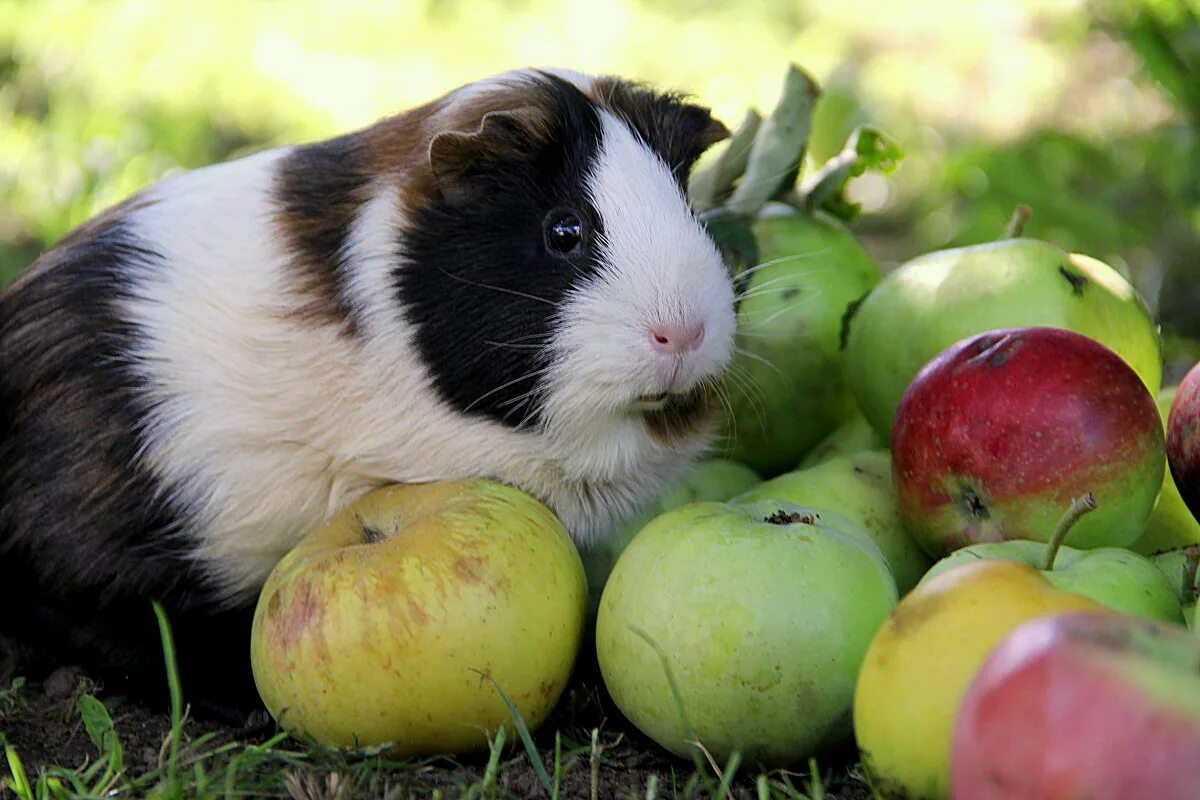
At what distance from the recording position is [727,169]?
2.87 m

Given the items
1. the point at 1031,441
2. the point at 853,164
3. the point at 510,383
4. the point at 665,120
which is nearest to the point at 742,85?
the point at 853,164

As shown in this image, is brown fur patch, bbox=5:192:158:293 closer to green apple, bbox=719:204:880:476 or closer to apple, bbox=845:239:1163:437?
green apple, bbox=719:204:880:476

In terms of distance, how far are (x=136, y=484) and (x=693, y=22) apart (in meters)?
6.29

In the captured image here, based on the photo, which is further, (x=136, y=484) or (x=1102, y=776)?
(x=136, y=484)

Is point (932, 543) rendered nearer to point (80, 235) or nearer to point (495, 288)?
point (495, 288)

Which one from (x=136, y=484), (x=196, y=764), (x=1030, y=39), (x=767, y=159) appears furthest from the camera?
(x=1030, y=39)

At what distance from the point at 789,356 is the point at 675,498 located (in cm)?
42

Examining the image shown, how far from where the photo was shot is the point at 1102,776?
1045 millimetres

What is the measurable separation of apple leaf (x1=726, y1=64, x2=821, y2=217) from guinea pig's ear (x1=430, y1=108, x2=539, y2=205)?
0.82 metres

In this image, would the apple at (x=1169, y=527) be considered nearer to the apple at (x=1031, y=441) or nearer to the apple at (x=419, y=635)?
the apple at (x=1031, y=441)

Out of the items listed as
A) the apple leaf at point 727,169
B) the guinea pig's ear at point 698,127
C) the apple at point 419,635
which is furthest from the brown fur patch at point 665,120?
the apple at point 419,635

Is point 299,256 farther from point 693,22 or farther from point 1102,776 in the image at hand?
point 693,22

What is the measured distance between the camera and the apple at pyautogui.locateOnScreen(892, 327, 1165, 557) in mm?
1871

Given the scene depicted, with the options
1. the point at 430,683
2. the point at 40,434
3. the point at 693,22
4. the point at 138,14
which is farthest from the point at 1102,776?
the point at 693,22
